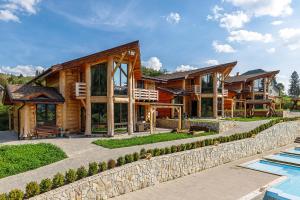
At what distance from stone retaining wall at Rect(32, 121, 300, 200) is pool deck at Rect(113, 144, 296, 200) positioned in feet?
1.15

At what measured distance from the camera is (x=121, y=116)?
2019 centimetres

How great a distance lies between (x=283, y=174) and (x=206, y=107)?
60.1 feet

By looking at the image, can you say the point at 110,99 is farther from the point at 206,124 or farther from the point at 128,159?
the point at 206,124

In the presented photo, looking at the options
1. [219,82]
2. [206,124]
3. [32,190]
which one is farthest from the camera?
[219,82]

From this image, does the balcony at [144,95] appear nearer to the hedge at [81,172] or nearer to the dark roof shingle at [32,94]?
the dark roof shingle at [32,94]

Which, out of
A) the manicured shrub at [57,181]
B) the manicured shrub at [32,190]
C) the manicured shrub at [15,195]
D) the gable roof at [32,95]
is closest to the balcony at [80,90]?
the gable roof at [32,95]

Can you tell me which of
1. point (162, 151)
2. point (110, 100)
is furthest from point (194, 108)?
point (162, 151)

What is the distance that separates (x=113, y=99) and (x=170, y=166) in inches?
323

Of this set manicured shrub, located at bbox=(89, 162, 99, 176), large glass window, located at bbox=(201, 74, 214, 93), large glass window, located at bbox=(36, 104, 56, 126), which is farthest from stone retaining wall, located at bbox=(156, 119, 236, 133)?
manicured shrub, located at bbox=(89, 162, 99, 176)

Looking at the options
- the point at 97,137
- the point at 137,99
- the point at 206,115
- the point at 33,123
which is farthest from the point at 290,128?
the point at 33,123

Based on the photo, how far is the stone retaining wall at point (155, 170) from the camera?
8.97 metres

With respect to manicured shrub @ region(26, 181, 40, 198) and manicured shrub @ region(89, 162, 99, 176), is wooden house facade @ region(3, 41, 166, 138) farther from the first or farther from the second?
manicured shrub @ region(26, 181, 40, 198)

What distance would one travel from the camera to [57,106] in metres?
19.2

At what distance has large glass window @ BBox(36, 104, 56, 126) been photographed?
18.4 m
